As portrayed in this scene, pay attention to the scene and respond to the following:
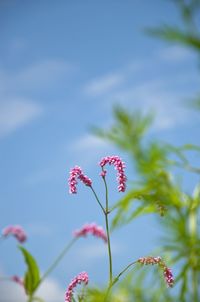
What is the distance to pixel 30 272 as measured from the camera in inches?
109

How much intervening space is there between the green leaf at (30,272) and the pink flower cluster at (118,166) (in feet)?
1.95

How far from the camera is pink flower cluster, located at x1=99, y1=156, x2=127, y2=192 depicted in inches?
112

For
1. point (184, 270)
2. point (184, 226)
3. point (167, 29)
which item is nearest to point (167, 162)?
point (184, 226)

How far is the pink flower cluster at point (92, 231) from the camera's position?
3051 mm

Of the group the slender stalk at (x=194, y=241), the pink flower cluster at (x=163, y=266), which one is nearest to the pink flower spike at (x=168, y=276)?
the pink flower cluster at (x=163, y=266)

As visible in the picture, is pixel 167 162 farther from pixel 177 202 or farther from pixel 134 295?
pixel 134 295

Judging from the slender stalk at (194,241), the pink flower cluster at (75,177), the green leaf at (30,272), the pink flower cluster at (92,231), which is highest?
the pink flower cluster at (75,177)

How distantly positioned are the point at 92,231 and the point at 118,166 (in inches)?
16.9

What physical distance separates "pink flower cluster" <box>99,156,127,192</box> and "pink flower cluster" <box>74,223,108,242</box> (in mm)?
333

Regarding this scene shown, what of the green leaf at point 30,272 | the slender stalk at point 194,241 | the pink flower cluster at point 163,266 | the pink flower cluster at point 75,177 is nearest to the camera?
the slender stalk at point 194,241

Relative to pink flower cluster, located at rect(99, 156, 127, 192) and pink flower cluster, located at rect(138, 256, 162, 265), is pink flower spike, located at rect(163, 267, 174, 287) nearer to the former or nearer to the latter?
pink flower cluster, located at rect(138, 256, 162, 265)

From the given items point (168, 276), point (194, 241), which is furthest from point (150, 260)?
point (194, 241)

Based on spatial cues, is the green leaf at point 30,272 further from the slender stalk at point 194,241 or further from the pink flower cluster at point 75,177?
the slender stalk at point 194,241

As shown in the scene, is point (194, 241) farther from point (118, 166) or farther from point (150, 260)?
point (118, 166)
